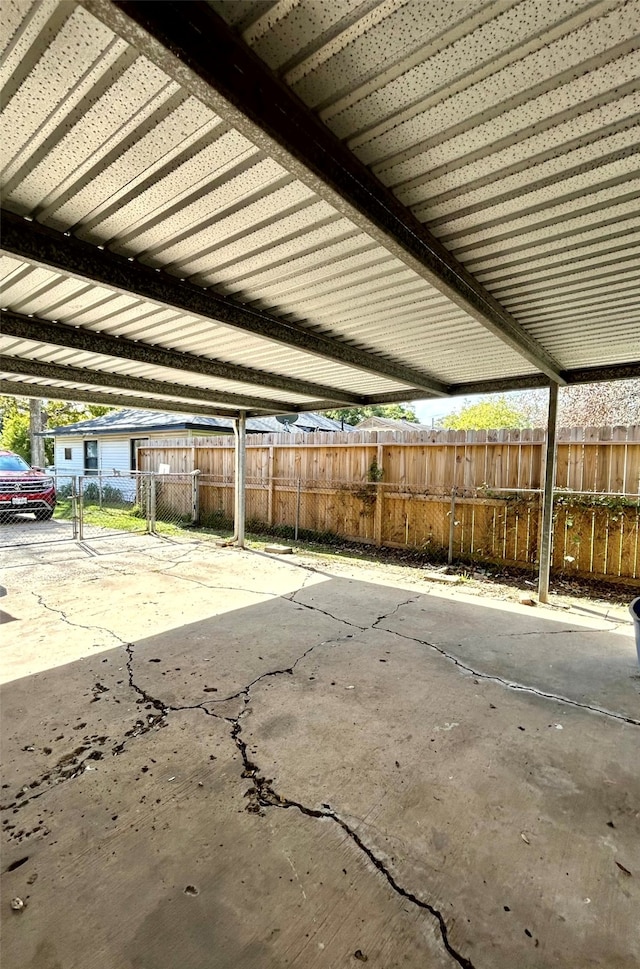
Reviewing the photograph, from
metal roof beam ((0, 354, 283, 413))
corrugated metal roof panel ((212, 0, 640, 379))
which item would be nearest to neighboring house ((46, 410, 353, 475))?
metal roof beam ((0, 354, 283, 413))

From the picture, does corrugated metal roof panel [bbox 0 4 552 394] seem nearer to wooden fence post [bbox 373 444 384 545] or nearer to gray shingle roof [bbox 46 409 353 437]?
wooden fence post [bbox 373 444 384 545]

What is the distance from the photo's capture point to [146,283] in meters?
2.63

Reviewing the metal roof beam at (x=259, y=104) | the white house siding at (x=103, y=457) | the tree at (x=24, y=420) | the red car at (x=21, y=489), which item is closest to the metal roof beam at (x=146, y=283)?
the metal roof beam at (x=259, y=104)

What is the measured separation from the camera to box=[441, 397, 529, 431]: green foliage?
55.6 ft

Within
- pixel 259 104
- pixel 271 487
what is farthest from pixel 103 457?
pixel 259 104

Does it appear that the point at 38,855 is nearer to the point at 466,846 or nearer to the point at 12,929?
the point at 12,929

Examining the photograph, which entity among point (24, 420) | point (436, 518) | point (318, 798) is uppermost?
point (24, 420)

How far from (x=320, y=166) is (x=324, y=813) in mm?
2599

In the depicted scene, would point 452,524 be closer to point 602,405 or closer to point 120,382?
point 120,382

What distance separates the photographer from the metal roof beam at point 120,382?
473cm

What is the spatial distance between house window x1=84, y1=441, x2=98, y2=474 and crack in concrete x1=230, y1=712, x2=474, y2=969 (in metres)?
14.3

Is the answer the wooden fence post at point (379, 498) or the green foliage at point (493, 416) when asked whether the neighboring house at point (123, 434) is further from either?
Answer: the green foliage at point (493, 416)

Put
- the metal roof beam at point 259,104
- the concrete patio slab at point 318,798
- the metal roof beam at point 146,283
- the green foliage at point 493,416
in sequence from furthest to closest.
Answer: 1. the green foliage at point 493,416
2. the metal roof beam at point 146,283
3. the concrete patio slab at point 318,798
4. the metal roof beam at point 259,104

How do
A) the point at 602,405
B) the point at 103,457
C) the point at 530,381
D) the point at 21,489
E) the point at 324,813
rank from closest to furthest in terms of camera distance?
the point at 324,813
the point at 530,381
the point at 21,489
the point at 602,405
the point at 103,457
